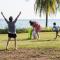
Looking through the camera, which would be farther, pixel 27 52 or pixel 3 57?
pixel 27 52

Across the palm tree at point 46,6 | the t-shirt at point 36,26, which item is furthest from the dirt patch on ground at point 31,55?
the palm tree at point 46,6

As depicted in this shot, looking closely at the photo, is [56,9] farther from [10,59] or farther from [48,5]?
[10,59]

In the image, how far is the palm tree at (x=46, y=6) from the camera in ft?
161

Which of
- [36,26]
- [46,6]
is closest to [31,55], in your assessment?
[36,26]

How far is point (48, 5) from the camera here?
49312mm

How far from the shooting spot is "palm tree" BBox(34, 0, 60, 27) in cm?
4922

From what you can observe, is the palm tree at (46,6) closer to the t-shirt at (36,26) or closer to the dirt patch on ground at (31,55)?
the t-shirt at (36,26)

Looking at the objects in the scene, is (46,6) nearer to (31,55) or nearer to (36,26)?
(36,26)

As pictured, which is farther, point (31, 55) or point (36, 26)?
point (36, 26)

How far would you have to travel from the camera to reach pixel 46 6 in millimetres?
49938

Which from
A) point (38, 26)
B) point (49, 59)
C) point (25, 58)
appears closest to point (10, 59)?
point (25, 58)

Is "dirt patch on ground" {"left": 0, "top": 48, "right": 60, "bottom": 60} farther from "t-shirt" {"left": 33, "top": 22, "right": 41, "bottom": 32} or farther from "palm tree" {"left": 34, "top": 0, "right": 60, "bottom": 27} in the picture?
"palm tree" {"left": 34, "top": 0, "right": 60, "bottom": 27}

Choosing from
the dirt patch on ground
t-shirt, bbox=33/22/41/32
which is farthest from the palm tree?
the dirt patch on ground

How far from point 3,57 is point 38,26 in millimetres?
11022
